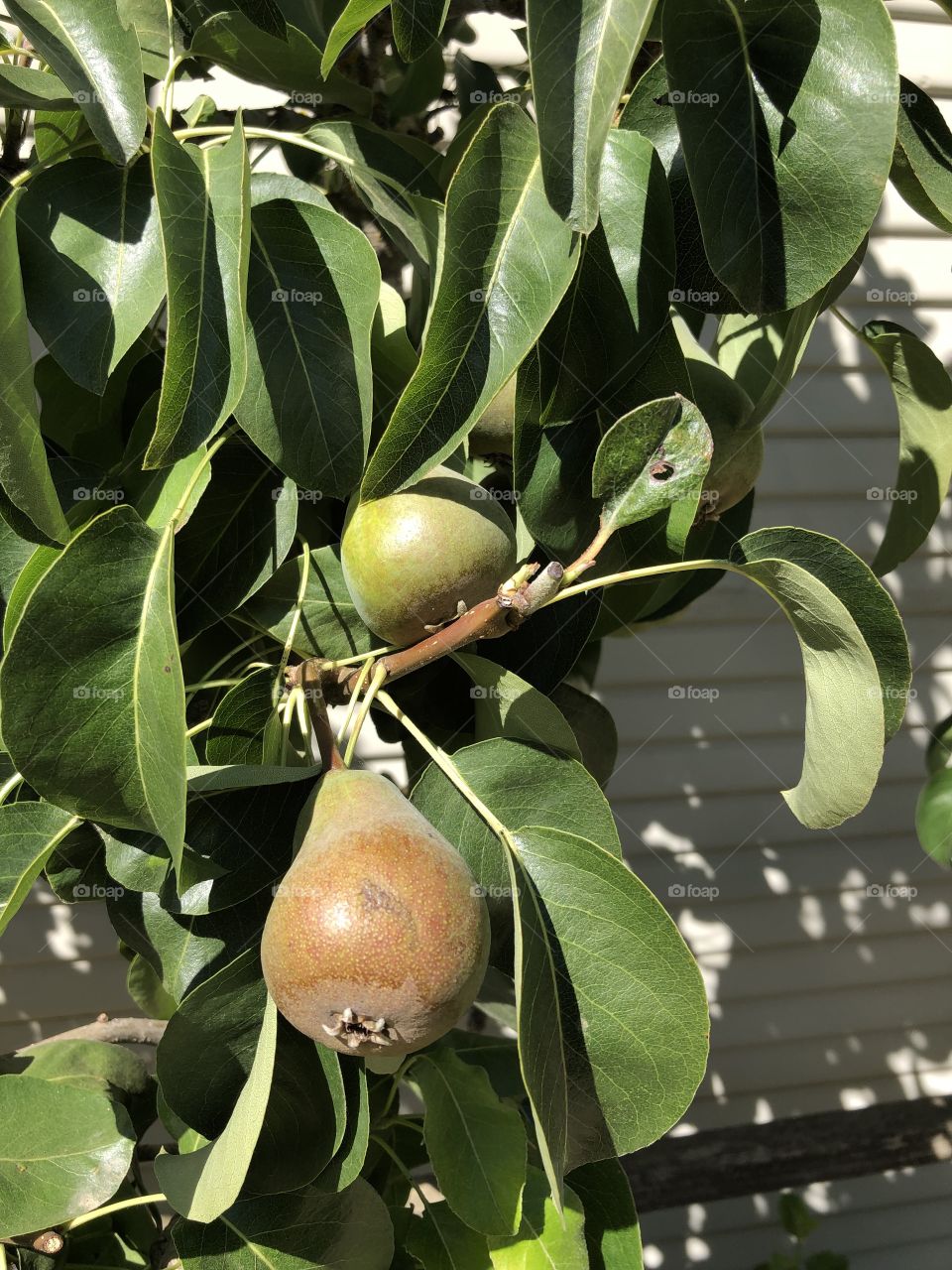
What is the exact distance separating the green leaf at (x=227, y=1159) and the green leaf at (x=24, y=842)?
17cm

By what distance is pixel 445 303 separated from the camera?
57cm

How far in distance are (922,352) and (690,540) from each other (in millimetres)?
271

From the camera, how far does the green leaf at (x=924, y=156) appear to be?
2.34 ft

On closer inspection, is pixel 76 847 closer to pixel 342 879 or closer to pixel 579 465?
pixel 342 879

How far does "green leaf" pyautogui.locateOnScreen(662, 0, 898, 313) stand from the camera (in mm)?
581

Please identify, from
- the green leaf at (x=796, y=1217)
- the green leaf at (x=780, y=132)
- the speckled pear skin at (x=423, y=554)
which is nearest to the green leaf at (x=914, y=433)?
the green leaf at (x=780, y=132)

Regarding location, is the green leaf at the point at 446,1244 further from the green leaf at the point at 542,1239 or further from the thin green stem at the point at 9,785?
the thin green stem at the point at 9,785

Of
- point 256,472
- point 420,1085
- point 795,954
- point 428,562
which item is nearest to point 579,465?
point 428,562

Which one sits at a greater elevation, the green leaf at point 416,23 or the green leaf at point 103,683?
the green leaf at point 416,23

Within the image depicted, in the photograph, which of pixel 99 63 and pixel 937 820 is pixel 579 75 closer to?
pixel 99 63

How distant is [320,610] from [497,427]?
18cm

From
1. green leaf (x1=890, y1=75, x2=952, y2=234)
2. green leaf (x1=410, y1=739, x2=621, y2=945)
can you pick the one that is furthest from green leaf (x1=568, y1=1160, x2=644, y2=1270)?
green leaf (x1=890, y1=75, x2=952, y2=234)

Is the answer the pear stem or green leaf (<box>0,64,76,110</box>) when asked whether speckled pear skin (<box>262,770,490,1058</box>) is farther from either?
green leaf (<box>0,64,76,110</box>)

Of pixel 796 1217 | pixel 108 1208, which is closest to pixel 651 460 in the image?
pixel 108 1208
